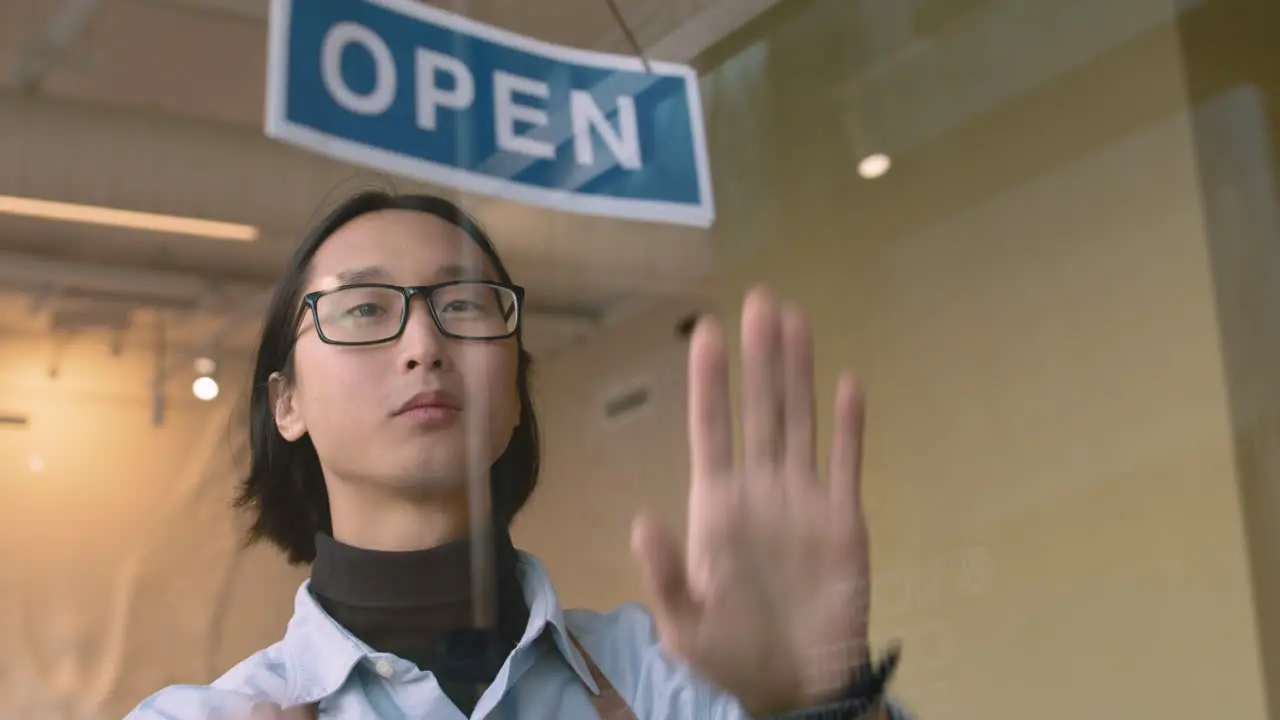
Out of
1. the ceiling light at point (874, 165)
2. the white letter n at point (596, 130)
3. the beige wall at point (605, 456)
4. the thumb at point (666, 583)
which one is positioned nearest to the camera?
the thumb at point (666, 583)

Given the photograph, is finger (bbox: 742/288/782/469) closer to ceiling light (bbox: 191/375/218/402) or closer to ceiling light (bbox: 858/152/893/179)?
ceiling light (bbox: 191/375/218/402)

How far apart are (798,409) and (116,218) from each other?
50 centimetres

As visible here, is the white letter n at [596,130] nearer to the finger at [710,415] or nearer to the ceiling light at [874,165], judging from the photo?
the finger at [710,415]

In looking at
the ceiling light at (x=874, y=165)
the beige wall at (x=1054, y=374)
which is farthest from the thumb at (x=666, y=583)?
the ceiling light at (x=874, y=165)

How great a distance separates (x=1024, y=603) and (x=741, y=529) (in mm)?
874

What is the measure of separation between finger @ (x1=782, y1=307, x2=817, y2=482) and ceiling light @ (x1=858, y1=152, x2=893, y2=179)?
2.75 feet

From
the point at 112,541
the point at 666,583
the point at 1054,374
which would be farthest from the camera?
the point at 1054,374

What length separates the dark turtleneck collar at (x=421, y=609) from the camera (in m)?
0.75

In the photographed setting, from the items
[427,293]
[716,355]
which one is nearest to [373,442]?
[427,293]

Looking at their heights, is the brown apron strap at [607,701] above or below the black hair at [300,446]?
below

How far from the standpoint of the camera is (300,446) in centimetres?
82

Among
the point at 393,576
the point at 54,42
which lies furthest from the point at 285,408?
the point at 54,42

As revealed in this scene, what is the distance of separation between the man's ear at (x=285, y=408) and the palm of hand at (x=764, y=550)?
27 cm

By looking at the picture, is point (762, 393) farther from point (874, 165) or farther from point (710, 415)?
point (874, 165)
